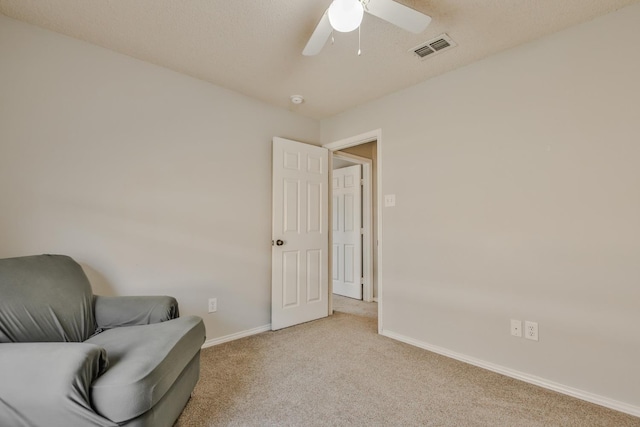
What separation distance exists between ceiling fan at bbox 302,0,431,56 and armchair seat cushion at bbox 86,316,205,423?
5.66 ft

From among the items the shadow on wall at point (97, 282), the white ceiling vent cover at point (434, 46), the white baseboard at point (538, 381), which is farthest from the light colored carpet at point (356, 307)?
the white ceiling vent cover at point (434, 46)

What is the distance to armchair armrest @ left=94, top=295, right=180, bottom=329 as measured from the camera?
1.79m

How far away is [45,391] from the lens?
1062 mm

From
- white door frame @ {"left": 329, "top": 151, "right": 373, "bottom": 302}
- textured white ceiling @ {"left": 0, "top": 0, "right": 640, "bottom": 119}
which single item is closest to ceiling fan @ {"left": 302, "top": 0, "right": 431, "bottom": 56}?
textured white ceiling @ {"left": 0, "top": 0, "right": 640, "bottom": 119}

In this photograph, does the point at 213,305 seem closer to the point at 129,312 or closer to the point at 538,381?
the point at 129,312

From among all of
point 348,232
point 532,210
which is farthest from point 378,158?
point 348,232

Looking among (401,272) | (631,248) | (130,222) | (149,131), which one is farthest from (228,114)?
(631,248)

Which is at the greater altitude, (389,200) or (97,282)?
(389,200)

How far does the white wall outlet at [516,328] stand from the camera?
209 centimetres

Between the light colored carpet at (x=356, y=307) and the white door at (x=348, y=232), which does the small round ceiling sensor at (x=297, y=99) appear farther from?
the light colored carpet at (x=356, y=307)

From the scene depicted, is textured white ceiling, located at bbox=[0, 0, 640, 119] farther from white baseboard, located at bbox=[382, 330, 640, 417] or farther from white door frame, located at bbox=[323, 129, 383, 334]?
white baseboard, located at bbox=[382, 330, 640, 417]

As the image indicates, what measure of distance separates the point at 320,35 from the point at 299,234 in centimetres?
202

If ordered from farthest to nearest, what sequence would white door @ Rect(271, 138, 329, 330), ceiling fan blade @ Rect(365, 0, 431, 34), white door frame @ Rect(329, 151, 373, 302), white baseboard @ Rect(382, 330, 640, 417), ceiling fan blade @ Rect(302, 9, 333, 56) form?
white door frame @ Rect(329, 151, 373, 302) → white door @ Rect(271, 138, 329, 330) → white baseboard @ Rect(382, 330, 640, 417) → ceiling fan blade @ Rect(302, 9, 333, 56) → ceiling fan blade @ Rect(365, 0, 431, 34)

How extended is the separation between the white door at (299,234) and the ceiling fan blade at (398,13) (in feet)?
5.86
